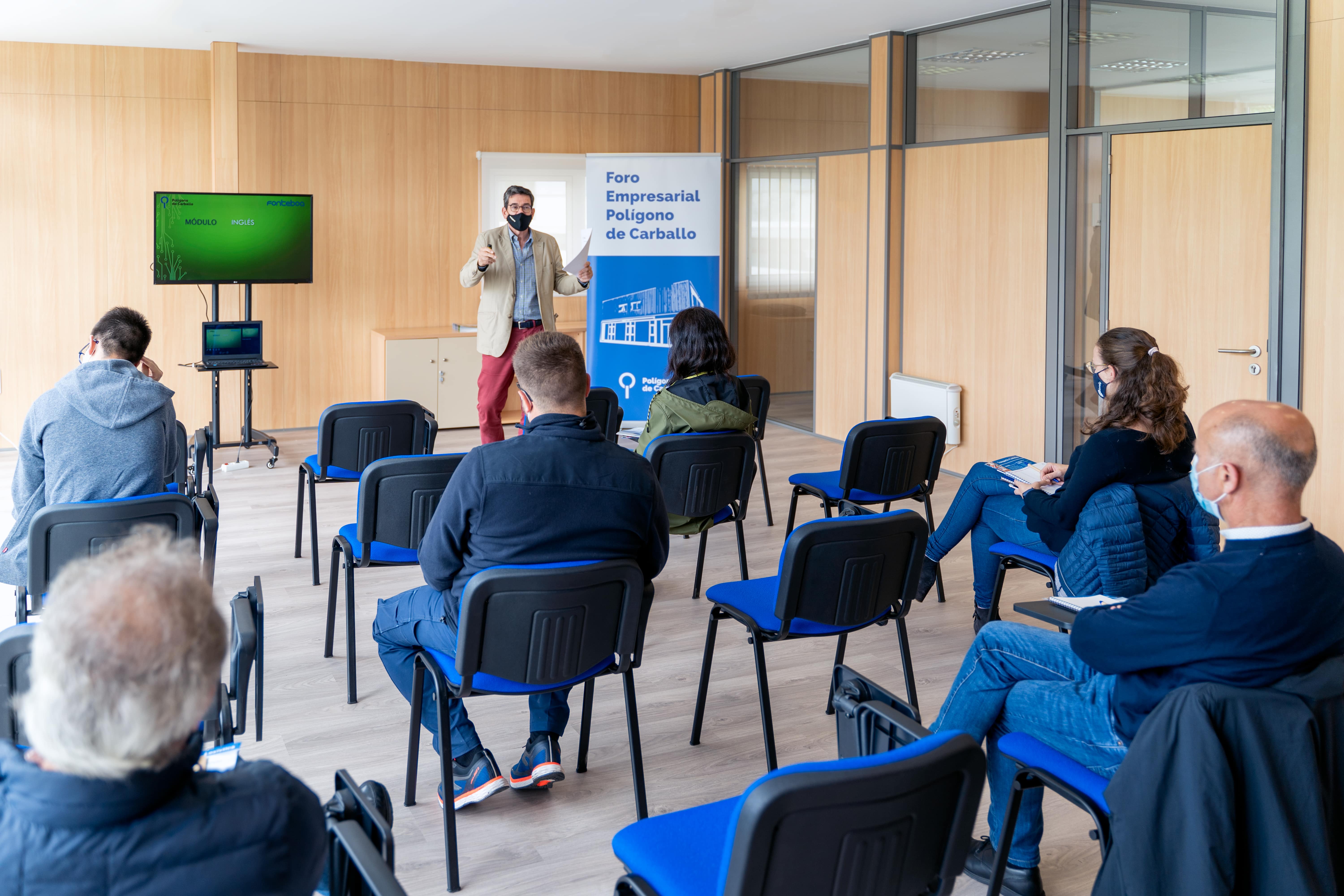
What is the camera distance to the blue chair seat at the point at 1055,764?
86.4 inches

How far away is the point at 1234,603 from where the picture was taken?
1940mm

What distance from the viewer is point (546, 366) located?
9.27ft

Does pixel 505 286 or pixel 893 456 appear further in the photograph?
pixel 505 286

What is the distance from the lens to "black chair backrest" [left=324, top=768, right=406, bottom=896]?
1.49 meters

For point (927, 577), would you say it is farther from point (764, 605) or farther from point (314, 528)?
point (314, 528)

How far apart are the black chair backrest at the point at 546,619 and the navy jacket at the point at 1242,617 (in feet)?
3.71

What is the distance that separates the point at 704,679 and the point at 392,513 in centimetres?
116

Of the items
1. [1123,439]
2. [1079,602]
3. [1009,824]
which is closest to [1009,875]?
[1009,824]

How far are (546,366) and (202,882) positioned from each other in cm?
174

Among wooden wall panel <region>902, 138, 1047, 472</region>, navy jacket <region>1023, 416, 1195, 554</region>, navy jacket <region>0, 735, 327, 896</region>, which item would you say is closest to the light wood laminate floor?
navy jacket <region>1023, 416, 1195, 554</region>

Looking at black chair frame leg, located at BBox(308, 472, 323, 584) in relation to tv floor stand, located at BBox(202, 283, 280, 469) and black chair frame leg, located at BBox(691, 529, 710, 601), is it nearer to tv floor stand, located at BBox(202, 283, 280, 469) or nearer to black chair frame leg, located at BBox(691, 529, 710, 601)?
black chair frame leg, located at BBox(691, 529, 710, 601)

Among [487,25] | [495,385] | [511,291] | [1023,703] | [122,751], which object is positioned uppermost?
[487,25]

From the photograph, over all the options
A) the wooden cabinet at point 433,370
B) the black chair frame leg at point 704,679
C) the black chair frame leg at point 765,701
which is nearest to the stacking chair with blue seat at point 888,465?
the black chair frame leg at point 704,679

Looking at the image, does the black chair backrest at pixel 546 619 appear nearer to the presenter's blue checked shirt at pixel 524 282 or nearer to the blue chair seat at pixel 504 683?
the blue chair seat at pixel 504 683
